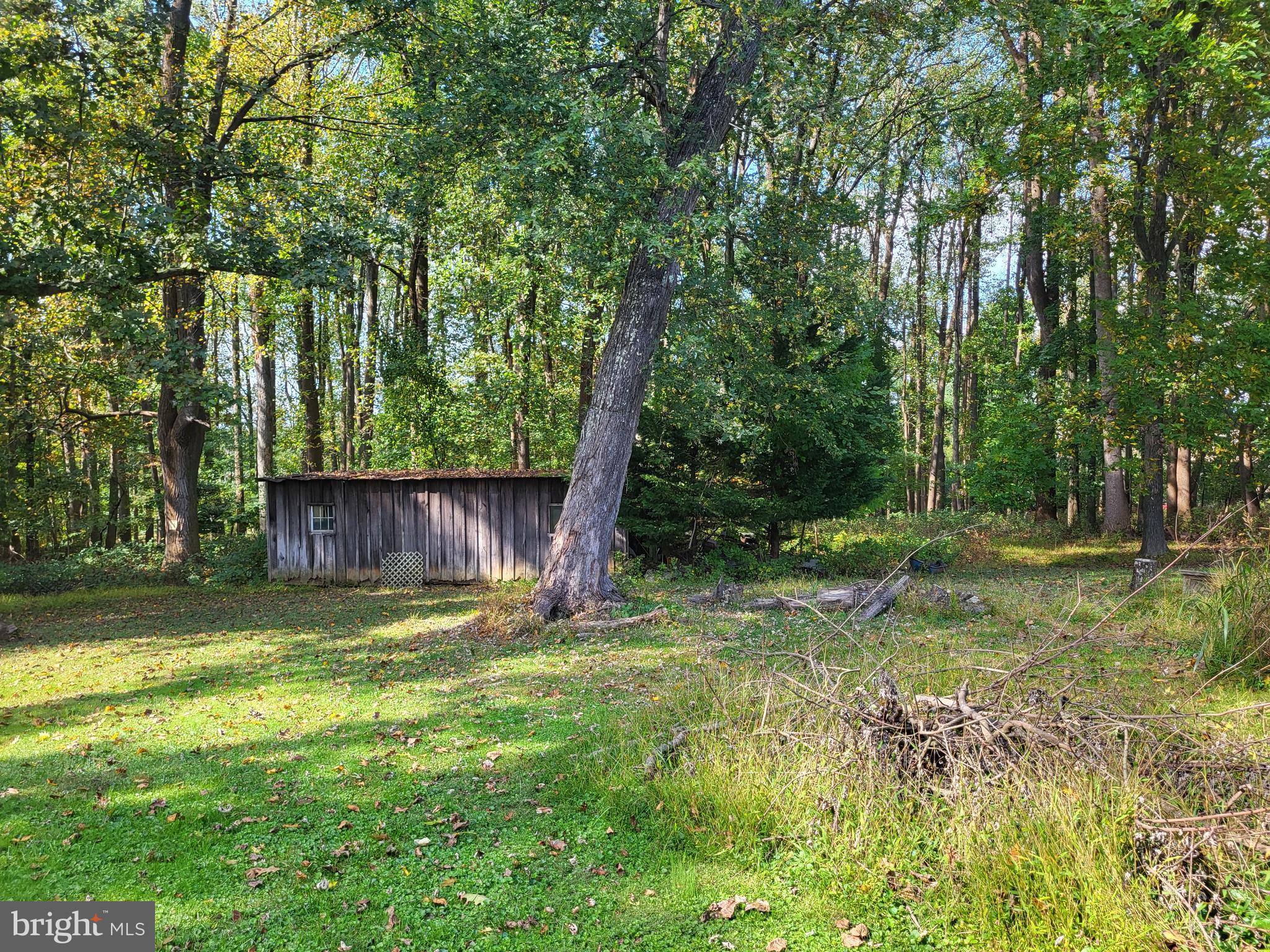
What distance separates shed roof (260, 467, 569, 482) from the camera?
56.2 ft

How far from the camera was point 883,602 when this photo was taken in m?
10.4

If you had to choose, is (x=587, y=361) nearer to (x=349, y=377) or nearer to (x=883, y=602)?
(x=349, y=377)

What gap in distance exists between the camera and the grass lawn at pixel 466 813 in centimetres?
346

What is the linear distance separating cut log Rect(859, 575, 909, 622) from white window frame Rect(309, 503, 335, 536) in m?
12.5

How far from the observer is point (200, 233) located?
11656 mm

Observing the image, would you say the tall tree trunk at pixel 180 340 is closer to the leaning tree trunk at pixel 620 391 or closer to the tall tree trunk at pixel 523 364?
the leaning tree trunk at pixel 620 391

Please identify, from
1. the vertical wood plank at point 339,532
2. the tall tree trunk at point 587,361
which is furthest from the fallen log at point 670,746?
the tall tree trunk at point 587,361

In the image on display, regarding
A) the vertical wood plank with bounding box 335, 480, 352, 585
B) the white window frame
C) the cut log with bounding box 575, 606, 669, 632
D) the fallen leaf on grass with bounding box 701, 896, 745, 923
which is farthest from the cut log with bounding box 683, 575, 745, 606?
the white window frame

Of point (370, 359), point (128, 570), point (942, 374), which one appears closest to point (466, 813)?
point (128, 570)

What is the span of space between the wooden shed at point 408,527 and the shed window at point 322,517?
0.02 metres

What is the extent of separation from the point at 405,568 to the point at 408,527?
3.08 ft

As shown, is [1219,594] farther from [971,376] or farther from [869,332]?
[971,376]

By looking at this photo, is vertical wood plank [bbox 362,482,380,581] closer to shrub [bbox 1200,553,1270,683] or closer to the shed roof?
the shed roof

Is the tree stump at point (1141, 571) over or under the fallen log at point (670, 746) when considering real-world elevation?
over
